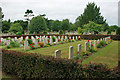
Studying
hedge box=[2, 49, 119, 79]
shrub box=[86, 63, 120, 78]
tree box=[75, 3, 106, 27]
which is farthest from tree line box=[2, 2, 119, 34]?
shrub box=[86, 63, 120, 78]

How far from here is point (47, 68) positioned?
382cm

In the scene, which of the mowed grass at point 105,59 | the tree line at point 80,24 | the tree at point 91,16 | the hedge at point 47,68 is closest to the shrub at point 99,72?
the hedge at point 47,68

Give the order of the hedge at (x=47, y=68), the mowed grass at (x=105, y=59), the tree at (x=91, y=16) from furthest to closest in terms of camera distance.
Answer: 1. the tree at (x=91, y=16)
2. the mowed grass at (x=105, y=59)
3. the hedge at (x=47, y=68)

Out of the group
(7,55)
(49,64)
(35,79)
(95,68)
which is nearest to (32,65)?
(35,79)

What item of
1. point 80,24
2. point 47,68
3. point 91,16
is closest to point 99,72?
point 47,68

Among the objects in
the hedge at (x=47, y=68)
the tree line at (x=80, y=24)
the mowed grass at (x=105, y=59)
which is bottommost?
the mowed grass at (x=105, y=59)

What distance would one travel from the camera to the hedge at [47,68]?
9.78 feet

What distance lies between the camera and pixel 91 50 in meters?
9.94

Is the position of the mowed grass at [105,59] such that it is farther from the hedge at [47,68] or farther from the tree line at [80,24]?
the tree line at [80,24]

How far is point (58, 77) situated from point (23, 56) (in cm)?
181

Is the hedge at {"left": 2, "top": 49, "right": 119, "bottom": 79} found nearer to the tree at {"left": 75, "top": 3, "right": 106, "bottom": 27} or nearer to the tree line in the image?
the tree line

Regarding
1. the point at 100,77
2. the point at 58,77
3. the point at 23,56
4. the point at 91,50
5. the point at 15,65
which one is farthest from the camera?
the point at 91,50

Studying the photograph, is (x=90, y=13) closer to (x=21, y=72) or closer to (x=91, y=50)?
(x=91, y=50)

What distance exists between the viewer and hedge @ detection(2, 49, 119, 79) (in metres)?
2.98
